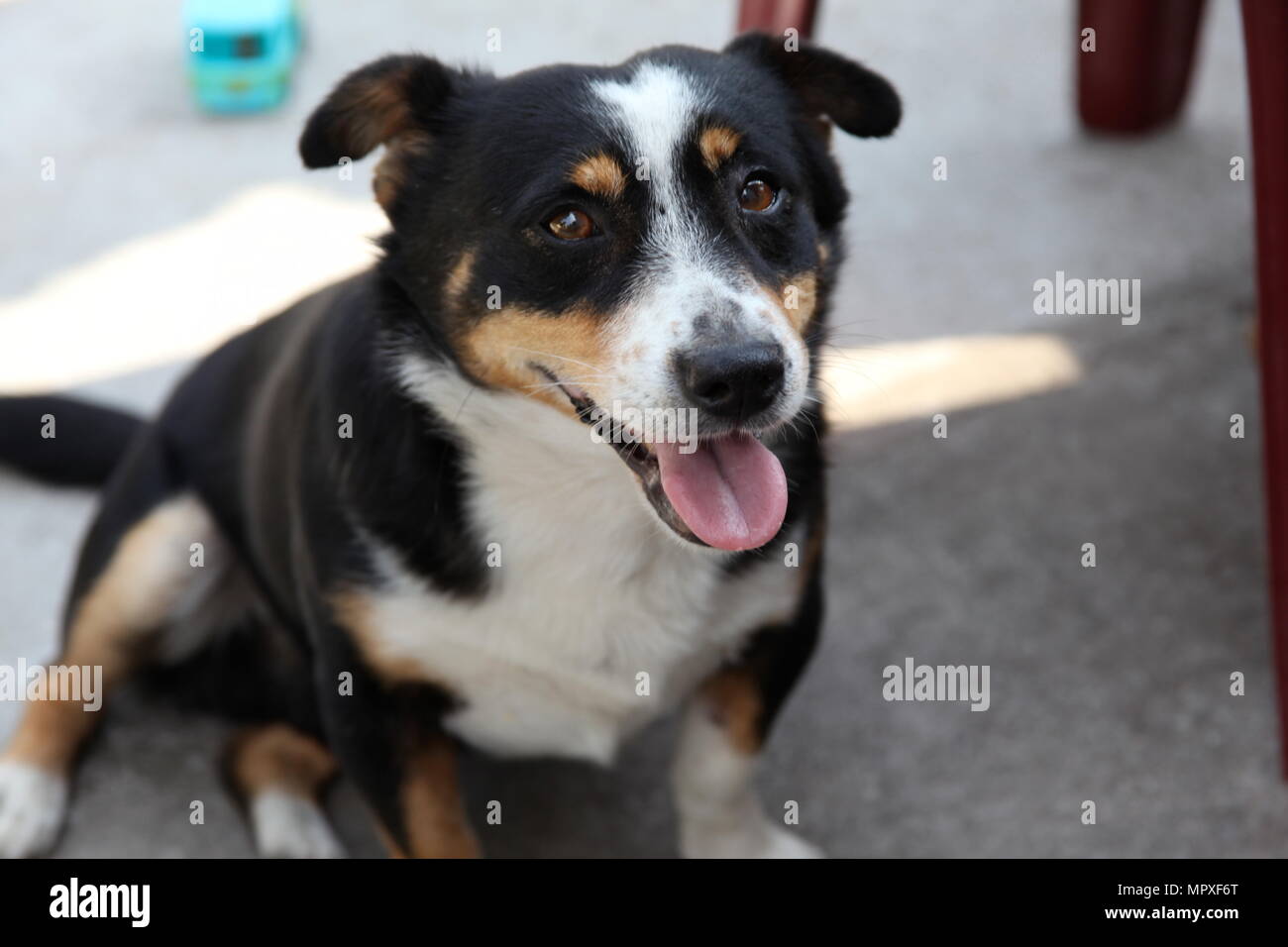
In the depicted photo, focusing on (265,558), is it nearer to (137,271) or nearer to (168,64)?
(137,271)

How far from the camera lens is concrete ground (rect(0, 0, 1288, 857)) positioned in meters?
2.26

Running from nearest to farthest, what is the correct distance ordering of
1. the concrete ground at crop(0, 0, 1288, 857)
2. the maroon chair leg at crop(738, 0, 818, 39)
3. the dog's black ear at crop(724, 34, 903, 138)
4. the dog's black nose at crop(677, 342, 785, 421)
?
1. the dog's black nose at crop(677, 342, 785, 421)
2. the dog's black ear at crop(724, 34, 903, 138)
3. the concrete ground at crop(0, 0, 1288, 857)
4. the maroon chair leg at crop(738, 0, 818, 39)

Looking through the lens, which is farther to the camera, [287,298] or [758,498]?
[287,298]

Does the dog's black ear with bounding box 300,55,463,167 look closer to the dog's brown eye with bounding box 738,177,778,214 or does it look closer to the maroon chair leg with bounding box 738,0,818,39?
the dog's brown eye with bounding box 738,177,778,214

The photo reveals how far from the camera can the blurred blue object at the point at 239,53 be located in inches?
151

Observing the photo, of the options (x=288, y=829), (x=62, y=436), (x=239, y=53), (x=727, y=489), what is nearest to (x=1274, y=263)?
(x=727, y=489)

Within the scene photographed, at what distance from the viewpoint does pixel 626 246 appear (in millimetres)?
1668

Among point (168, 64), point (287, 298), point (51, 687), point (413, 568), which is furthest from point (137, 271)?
point (413, 568)

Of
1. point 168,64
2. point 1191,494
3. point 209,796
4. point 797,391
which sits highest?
point 168,64

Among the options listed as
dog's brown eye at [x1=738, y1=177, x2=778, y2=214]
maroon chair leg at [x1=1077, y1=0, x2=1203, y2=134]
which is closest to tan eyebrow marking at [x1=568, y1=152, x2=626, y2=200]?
dog's brown eye at [x1=738, y1=177, x2=778, y2=214]

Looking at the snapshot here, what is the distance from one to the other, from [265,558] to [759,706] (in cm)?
72

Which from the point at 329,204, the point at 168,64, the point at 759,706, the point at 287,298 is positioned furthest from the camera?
the point at 168,64

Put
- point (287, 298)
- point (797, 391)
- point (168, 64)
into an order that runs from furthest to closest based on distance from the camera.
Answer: point (168, 64) → point (287, 298) → point (797, 391)

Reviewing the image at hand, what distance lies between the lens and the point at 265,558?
2111 millimetres
